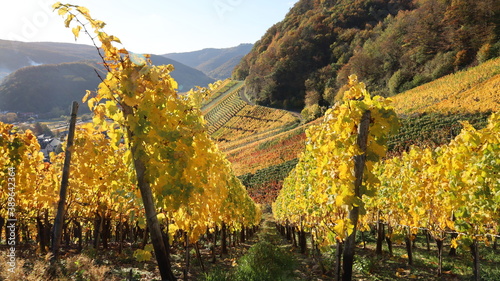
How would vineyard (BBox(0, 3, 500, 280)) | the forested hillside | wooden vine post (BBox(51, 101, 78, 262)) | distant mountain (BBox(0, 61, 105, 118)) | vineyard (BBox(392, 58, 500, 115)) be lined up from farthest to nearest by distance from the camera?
1. distant mountain (BBox(0, 61, 105, 118))
2. the forested hillside
3. vineyard (BBox(392, 58, 500, 115))
4. wooden vine post (BBox(51, 101, 78, 262))
5. vineyard (BBox(0, 3, 500, 280))

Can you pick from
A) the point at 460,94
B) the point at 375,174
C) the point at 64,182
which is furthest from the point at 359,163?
the point at 460,94

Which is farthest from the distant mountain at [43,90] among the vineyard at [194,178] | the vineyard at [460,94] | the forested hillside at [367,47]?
the vineyard at [194,178]

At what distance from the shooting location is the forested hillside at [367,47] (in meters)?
47.8

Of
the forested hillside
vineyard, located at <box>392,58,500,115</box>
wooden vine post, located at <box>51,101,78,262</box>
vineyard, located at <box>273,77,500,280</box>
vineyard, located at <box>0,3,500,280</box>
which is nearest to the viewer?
vineyard, located at <box>0,3,500,280</box>

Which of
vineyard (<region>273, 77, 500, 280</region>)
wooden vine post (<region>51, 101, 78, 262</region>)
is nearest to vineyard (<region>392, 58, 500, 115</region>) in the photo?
vineyard (<region>273, 77, 500, 280</region>)

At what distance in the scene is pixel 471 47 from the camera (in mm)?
47438

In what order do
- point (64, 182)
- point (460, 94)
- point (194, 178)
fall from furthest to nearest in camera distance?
1. point (460, 94)
2. point (64, 182)
3. point (194, 178)

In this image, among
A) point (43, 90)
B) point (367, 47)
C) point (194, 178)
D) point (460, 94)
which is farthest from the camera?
point (43, 90)

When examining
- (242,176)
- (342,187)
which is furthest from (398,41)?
(342,187)

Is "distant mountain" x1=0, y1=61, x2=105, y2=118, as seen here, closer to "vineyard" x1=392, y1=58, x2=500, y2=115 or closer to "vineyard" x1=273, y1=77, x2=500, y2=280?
"vineyard" x1=392, y1=58, x2=500, y2=115

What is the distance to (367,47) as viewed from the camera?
2450 inches

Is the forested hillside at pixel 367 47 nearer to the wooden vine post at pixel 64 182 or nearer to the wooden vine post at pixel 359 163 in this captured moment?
the wooden vine post at pixel 359 163

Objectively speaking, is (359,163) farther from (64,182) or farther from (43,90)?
(43,90)

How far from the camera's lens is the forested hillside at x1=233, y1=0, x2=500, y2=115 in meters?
47.8
